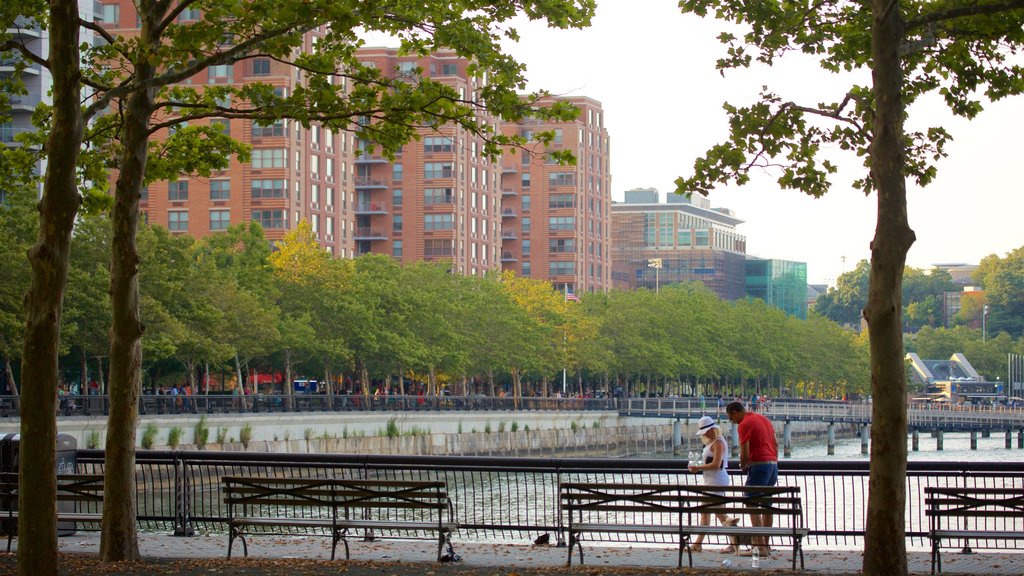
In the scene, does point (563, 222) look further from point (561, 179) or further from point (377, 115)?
point (377, 115)

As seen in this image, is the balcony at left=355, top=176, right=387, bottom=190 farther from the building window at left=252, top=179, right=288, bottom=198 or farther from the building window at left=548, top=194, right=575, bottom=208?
the building window at left=252, top=179, right=288, bottom=198

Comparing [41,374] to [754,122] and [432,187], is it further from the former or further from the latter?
[432,187]

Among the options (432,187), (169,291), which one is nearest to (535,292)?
(432,187)

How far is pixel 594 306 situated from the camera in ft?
391

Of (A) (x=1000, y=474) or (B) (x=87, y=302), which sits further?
(B) (x=87, y=302)

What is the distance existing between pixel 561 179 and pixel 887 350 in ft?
485

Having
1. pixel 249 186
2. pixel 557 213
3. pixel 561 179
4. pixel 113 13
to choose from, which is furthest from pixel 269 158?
pixel 561 179

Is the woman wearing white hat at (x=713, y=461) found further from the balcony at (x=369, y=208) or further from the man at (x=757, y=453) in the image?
the balcony at (x=369, y=208)

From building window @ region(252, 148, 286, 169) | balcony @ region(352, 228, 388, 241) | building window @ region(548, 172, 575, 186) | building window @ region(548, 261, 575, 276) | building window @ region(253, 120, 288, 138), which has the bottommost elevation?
building window @ region(548, 261, 575, 276)

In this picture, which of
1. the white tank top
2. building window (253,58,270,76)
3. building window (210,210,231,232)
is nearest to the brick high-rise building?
building window (253,58,270,76)

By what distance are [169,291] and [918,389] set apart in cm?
14505

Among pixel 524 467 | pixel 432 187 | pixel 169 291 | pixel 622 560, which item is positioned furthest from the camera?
pixel 432 187

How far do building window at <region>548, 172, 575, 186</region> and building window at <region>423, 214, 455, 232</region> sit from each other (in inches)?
805

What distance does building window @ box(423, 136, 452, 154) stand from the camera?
466 ft
